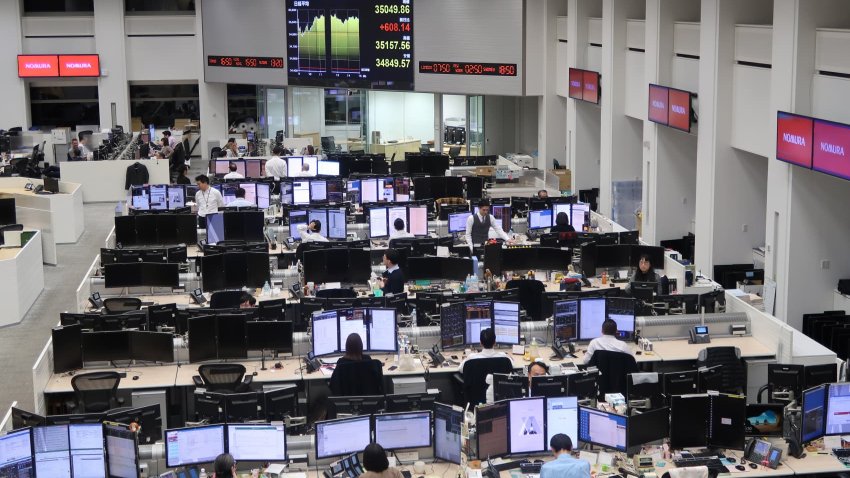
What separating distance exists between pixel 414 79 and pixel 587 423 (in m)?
19.3

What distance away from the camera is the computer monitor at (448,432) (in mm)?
9750

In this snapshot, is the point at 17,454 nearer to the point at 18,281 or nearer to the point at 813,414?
the point at 813,414

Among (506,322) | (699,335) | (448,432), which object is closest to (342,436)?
(448,432)

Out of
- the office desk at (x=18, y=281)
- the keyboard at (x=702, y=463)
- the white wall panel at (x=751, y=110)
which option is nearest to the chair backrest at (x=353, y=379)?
the keyboard at (x=702, y=463)

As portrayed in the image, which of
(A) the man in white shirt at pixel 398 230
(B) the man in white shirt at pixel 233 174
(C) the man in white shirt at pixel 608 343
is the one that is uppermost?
(B) the man in white shirt at pixel 233 174

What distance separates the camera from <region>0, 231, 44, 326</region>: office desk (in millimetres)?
17469

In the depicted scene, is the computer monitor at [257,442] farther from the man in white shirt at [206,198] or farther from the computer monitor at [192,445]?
the man in white shirt at [206,198]

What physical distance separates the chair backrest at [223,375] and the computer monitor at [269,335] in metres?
0.80

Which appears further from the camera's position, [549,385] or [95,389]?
[95,389]

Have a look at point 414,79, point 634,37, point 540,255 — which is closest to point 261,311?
point 540,255

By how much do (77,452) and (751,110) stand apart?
11.2m

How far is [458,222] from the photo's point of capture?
1881cm

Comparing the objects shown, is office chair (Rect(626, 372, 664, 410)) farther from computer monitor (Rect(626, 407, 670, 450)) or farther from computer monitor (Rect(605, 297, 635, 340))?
computer monitor (Rect(605, 297, 635, 340))

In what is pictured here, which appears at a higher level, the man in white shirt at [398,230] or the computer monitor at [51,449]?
the man in white shirt at [398,230]
